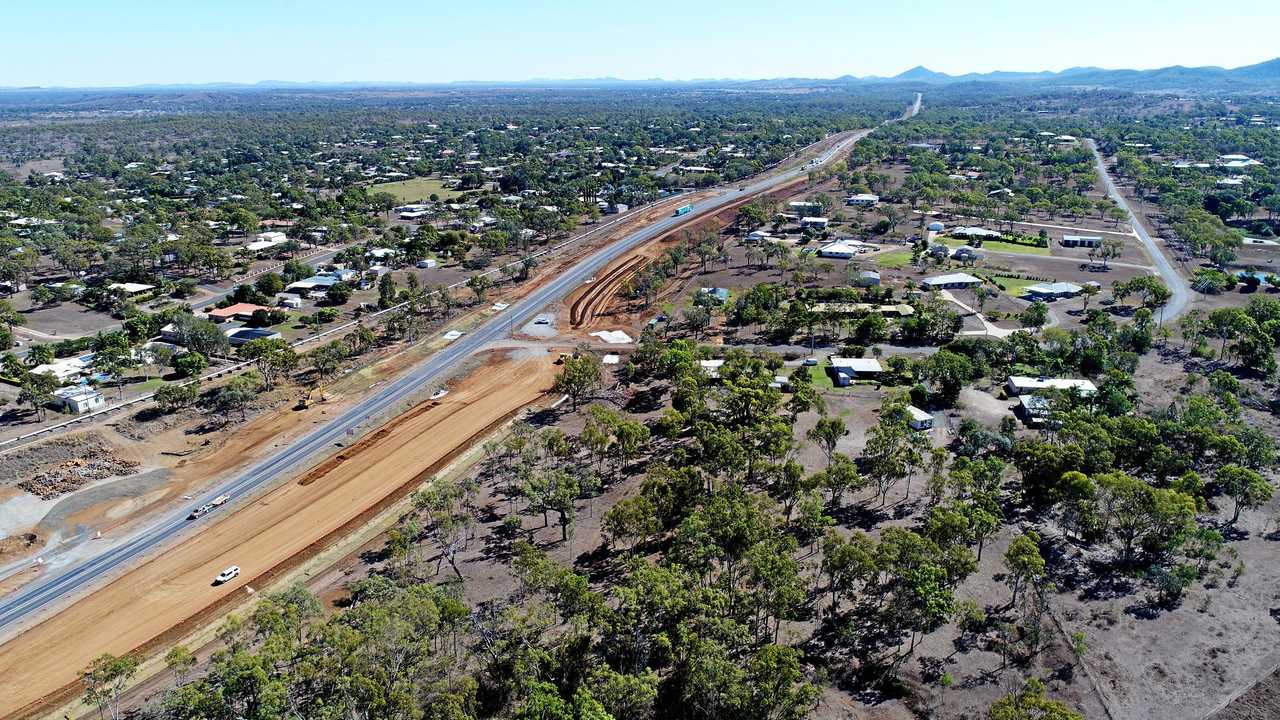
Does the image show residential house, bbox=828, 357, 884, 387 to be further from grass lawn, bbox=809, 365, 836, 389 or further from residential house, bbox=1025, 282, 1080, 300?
residential house, bbox=1025, 282, 1080, 300

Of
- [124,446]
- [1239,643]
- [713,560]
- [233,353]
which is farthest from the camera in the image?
[233,353]

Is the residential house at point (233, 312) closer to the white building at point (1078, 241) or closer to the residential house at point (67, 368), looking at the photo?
the residential house at point (67, 368)

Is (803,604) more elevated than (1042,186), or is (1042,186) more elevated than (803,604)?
(1042,186)

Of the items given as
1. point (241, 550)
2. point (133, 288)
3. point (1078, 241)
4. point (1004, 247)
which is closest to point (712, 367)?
point (241, 550)

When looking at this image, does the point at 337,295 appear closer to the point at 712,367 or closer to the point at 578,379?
the point at 578,379

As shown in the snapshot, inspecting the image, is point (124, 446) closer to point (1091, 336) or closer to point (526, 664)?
point (526, 664)

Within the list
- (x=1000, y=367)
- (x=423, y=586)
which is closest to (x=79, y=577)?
(x=423, y=586)

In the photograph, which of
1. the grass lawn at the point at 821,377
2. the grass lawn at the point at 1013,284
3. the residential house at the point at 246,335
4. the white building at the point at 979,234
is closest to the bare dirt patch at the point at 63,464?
the residential house at the point at 246,335
